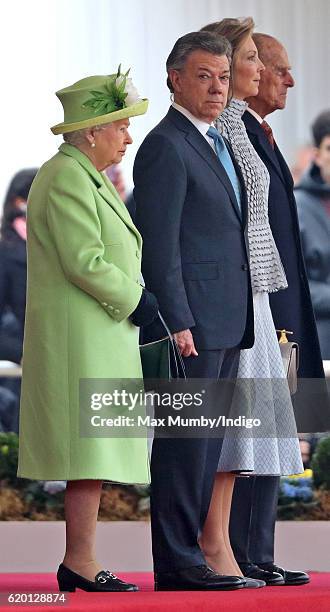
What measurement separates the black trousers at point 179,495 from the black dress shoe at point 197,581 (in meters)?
0.02

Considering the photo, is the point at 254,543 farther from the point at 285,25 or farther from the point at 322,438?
the point at 285,25

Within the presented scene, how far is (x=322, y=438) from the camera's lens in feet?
23.6

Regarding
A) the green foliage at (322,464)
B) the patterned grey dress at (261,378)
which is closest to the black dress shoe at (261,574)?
the patterned grey dress at (261,378)

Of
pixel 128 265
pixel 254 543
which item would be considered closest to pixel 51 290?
pixel 128 265

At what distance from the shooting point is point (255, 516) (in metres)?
5.13

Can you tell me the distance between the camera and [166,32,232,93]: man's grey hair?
486 centimetres

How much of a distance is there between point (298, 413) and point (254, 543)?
1.64 feet

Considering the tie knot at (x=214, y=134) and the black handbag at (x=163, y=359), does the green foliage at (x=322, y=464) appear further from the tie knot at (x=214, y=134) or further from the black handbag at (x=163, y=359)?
the black handbag at (x=163, y=359)

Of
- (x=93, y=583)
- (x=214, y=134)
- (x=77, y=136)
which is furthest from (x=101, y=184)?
(x=93, y=583)

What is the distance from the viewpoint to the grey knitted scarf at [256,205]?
495cm

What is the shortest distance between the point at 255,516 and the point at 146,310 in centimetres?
99

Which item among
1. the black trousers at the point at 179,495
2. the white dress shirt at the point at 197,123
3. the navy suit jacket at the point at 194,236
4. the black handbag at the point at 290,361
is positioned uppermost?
the white dress shirt at the point at 197,123

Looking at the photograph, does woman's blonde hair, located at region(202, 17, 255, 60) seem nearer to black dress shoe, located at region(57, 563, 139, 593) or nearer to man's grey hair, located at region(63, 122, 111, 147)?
man's grey hair, located at region(63, 122, 111, 147)

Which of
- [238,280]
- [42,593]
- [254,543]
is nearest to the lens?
[42,593]
